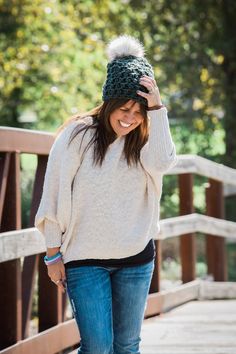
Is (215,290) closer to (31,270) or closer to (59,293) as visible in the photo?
(59,293)

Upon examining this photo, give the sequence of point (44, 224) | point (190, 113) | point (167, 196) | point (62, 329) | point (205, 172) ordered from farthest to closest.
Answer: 1. point (190, 113)
2. point (167, 196)
3. point (205, 172)
4. point (62, 329)
5. point (44, 224)

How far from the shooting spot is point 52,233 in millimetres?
3652

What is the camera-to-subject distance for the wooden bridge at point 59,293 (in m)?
4.59

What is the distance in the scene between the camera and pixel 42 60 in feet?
43.2

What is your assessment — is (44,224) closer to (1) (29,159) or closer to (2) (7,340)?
(2) (7,340)

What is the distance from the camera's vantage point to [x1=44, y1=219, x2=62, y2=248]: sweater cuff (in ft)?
12.0

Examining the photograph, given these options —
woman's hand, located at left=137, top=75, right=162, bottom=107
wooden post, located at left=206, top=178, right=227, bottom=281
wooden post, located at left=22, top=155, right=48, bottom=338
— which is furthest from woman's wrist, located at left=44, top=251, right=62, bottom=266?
wooden post, located at left=206, top=178, right=227, bottom=281

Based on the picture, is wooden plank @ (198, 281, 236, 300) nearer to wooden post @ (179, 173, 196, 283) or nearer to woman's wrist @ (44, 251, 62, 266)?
wooden post @ (179, 173, 196, 283)

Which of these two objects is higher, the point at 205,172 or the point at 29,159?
the point at 29,159

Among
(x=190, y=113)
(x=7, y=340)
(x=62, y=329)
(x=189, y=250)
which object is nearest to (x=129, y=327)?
(x=7, y=340)

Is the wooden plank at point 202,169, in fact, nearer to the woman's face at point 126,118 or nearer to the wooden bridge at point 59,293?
the wooden bridge at point 59,293

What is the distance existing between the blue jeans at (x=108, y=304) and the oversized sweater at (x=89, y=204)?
8 centimetres

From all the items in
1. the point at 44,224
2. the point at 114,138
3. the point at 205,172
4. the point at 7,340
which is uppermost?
the point at 205,172

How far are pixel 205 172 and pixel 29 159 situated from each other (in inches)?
215
